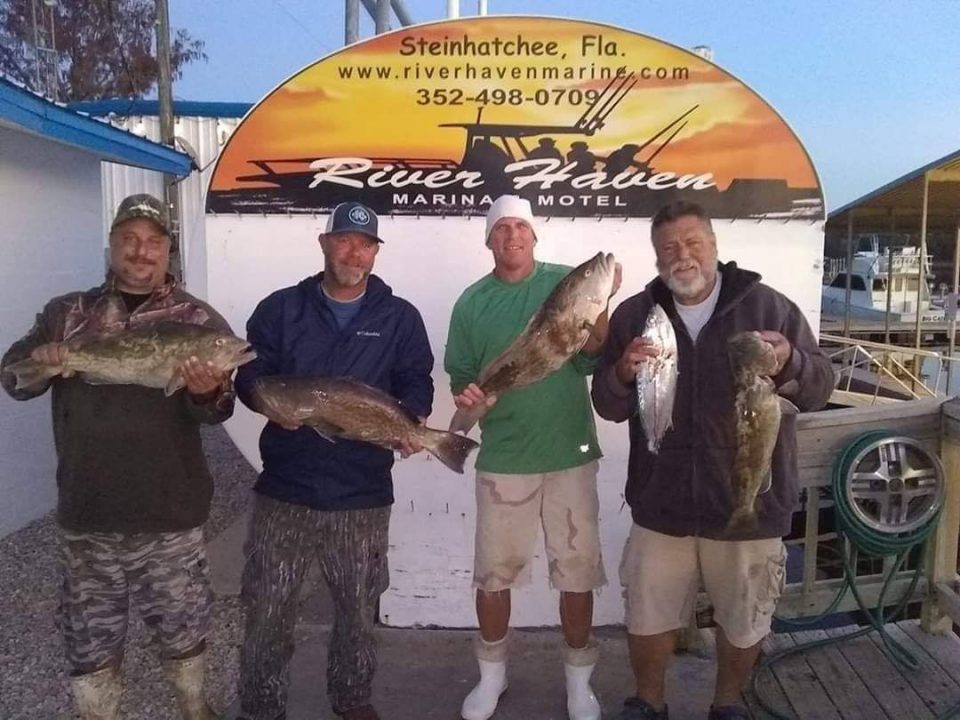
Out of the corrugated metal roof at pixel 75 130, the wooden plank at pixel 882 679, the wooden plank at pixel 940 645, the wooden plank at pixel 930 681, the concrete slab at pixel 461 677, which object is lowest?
the concrete slab at pixel 461 677

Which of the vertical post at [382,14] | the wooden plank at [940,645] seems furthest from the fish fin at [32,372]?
the vertical post at [382,14]

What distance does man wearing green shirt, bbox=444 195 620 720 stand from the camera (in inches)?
142

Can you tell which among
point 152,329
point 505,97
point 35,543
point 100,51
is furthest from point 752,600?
point 100,51

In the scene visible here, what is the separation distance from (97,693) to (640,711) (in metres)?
2.17

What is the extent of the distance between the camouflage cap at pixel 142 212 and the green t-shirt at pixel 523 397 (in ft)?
4.30

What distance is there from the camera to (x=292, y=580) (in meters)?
3.41

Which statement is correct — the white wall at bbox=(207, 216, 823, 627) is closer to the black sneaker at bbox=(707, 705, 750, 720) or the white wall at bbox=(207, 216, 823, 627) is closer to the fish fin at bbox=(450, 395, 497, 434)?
the fish fin at bbox=(450, 395, 497, 434)

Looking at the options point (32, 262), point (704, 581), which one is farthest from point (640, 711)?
point (32, 262)

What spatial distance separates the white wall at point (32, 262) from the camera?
6.28 metres

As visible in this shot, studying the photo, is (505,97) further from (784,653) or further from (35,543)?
(35,543)

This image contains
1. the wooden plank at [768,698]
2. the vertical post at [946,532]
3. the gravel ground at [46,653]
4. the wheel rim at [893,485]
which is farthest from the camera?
the vertical post at [946,532]

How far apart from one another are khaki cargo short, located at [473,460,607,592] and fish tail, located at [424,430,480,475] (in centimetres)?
30

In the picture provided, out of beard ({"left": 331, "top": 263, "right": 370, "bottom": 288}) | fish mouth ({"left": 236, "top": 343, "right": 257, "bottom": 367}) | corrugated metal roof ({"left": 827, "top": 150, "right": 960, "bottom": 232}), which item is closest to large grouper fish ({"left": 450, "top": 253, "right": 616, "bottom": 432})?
→ beard ({"left": 331, "top": 263, "right": 370, "bottom": 288})

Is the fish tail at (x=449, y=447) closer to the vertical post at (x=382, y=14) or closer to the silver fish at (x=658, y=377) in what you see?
the silver fish at (x=658, y=377)
